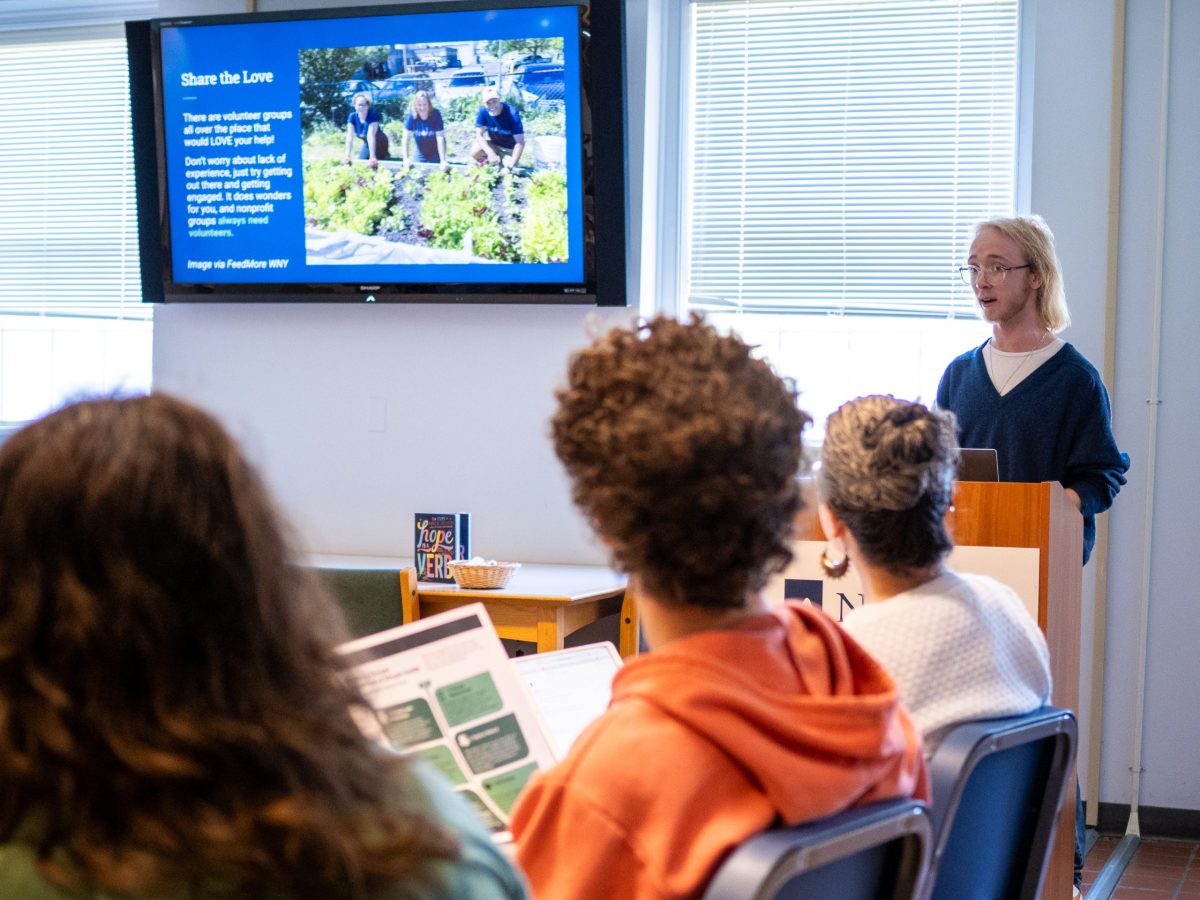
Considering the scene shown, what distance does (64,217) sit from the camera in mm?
5281

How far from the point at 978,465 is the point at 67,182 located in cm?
413

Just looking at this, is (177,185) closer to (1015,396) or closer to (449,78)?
(449,78)

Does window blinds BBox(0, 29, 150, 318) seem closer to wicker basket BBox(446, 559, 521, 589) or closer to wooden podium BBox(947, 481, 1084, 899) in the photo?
wicker basket BBox(446, 559, 521, 589)

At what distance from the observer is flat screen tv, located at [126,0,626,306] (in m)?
4.20

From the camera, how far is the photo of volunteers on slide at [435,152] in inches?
167

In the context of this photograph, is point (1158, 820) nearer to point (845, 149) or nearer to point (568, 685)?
point (845, 149)

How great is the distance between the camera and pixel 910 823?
3.64 ft

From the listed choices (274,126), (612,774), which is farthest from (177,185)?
(612,774)

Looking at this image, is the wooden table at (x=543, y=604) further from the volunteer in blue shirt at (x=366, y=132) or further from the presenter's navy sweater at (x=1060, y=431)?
the volunteer in blue shirt at (x=366, y=132)

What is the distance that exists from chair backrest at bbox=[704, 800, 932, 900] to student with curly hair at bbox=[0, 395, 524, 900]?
0.27 meters

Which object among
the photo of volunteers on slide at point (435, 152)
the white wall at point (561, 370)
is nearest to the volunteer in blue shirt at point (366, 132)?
the photo of volunteers on slide at point (435, 152)

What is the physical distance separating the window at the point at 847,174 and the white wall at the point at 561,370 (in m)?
0.24

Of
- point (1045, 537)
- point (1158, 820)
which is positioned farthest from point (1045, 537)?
point (1158, 820)

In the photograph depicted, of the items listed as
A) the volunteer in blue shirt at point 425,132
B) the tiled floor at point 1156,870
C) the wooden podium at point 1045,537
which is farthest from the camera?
the volunteer in blue shirt at point 425,132
